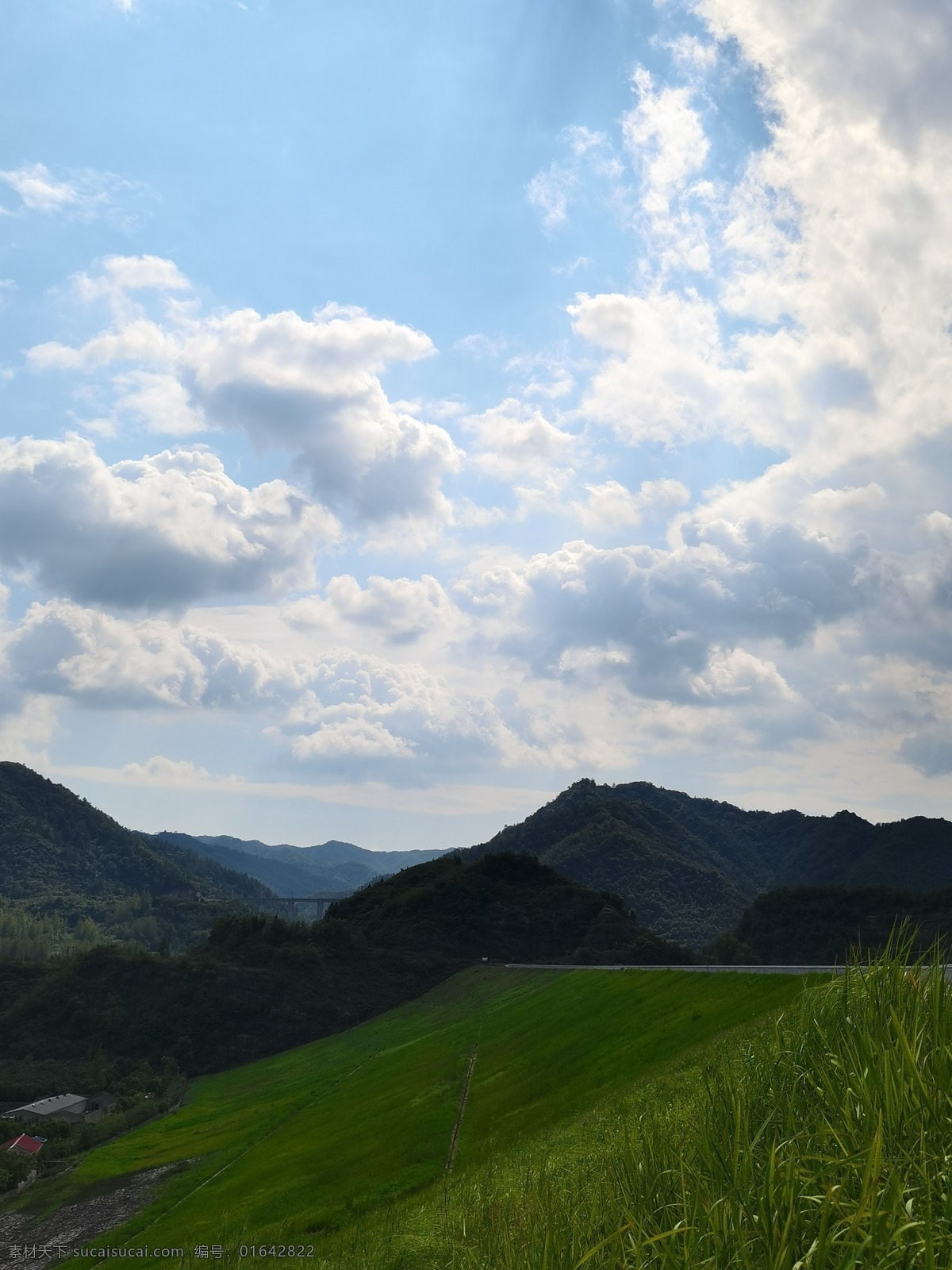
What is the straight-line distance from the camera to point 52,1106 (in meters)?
112

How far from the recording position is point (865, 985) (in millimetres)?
17297

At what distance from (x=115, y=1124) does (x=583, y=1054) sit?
74.2 meters

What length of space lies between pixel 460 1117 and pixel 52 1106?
8285cm

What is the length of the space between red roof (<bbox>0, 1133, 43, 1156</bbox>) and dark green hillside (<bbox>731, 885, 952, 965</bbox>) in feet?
366

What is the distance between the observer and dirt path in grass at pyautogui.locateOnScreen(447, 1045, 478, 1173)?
4425cm

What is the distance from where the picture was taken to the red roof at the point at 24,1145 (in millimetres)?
94750

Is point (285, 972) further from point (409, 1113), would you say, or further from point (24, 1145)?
point (409, 1113)

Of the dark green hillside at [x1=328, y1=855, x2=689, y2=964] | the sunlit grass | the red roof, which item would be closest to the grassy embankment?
the sunlit grass

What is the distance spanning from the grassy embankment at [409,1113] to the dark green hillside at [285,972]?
4825cm

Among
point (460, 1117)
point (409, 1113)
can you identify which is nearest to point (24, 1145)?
point (409, 1113)

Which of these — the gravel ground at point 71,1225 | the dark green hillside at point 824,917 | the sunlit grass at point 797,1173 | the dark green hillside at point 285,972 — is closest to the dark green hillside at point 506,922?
the dark green hillside at point 285,972

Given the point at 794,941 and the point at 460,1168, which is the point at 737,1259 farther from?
the point at 794,941

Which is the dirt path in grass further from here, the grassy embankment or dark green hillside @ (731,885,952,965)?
dark green hillside @ (731,885,952,965)

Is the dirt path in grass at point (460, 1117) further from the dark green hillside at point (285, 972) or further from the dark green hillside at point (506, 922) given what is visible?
the dark green hillside at point (506, 922)
